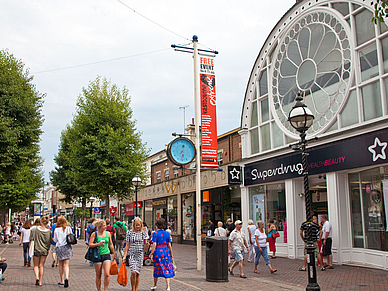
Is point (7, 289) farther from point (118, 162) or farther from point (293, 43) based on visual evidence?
point (118, 162)

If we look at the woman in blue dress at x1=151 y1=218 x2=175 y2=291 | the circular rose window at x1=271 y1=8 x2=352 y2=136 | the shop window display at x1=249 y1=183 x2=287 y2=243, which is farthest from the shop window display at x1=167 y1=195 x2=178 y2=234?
the woman in blue dress at x1=151 y1=218 x2=175 y2=291

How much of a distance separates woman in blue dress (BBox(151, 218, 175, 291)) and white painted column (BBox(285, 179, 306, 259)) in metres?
8.34

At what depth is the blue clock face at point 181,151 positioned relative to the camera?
51.8ft

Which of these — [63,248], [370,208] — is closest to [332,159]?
[370,208]

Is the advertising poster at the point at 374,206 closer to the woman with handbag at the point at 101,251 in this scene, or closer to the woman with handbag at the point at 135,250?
the woman with handbag at the point at 135,250

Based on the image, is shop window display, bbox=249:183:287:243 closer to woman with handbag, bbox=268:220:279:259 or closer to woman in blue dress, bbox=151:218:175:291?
woman with handbag, bbox=268:220:279:259

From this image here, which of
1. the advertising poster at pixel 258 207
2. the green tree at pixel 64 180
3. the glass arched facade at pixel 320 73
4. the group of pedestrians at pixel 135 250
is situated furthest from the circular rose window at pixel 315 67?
the green tree at pixel 64 180

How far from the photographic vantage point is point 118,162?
25281mm

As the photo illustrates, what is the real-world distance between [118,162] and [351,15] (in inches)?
676

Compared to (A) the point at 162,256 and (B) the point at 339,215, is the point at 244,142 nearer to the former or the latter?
(B) the point at 339,215

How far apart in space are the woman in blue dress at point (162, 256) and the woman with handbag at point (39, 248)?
3.43 meters

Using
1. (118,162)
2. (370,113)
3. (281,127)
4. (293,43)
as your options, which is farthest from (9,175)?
(370,113)

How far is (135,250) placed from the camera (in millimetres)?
8281

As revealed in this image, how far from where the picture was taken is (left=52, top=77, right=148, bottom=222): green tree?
2481cm
